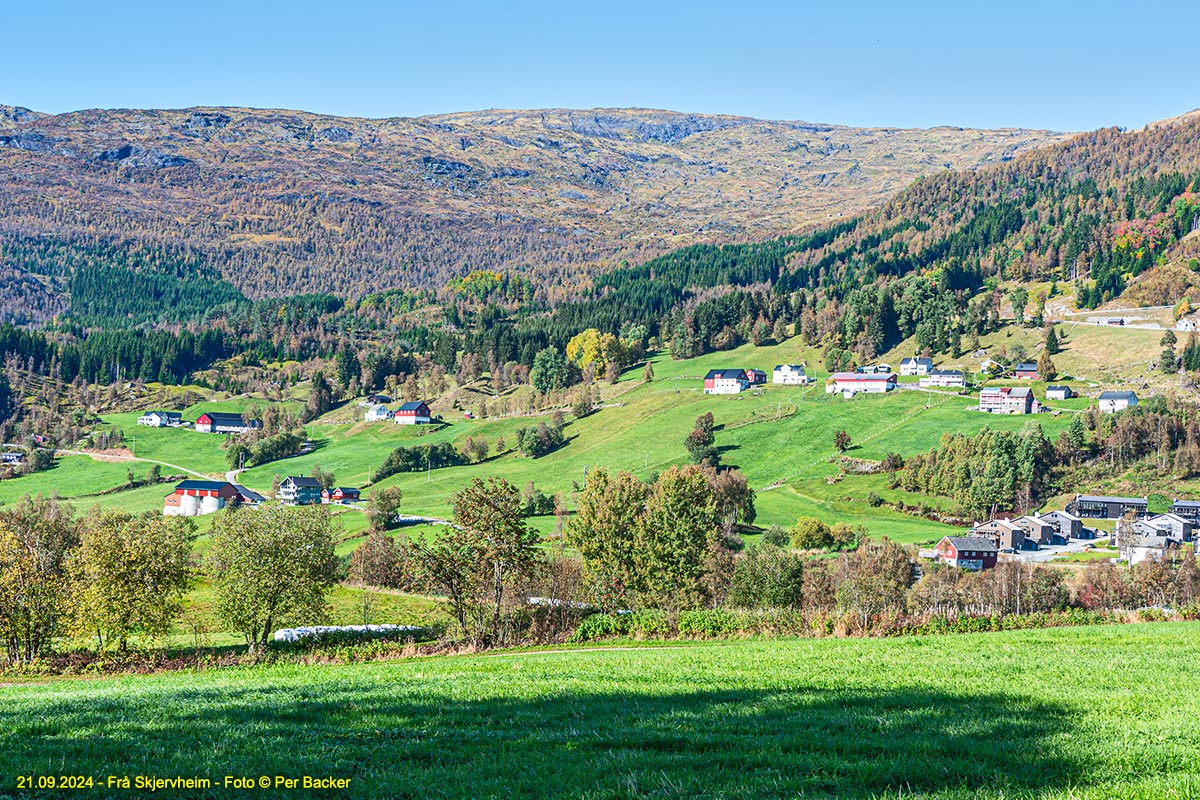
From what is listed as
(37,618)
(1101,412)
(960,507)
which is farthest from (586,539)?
(1101,412)

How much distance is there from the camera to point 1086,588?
9344 cm

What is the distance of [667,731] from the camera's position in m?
14.1

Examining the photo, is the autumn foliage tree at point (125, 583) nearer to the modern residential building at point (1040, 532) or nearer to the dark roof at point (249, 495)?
the modern residential building at point (1040, 532)

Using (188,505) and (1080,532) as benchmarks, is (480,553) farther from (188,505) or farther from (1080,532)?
(188,505)

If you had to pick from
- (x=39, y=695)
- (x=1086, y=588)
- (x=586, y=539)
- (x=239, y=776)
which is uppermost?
(x=239, y=776)

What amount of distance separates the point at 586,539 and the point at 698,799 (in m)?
68.7

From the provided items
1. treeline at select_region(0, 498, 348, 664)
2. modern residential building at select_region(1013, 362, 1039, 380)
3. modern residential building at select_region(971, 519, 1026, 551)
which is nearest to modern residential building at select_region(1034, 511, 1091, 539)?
modern residential building at select_region(971, 519, 1026, 551)

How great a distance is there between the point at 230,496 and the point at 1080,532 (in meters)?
133

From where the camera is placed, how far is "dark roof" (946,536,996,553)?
111m

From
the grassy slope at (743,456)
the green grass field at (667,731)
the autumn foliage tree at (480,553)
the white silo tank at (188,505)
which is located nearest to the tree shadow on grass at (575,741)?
the green grass field at (667,731)

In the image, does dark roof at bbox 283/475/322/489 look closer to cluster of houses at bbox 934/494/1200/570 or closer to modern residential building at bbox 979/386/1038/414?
cluster of houses at bbox 934/494/1200/570

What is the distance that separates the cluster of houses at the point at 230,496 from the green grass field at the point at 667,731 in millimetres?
143341

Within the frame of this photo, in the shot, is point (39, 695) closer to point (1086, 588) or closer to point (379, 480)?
point (1086, 588)

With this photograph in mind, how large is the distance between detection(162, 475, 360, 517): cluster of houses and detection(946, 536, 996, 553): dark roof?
320 feet
